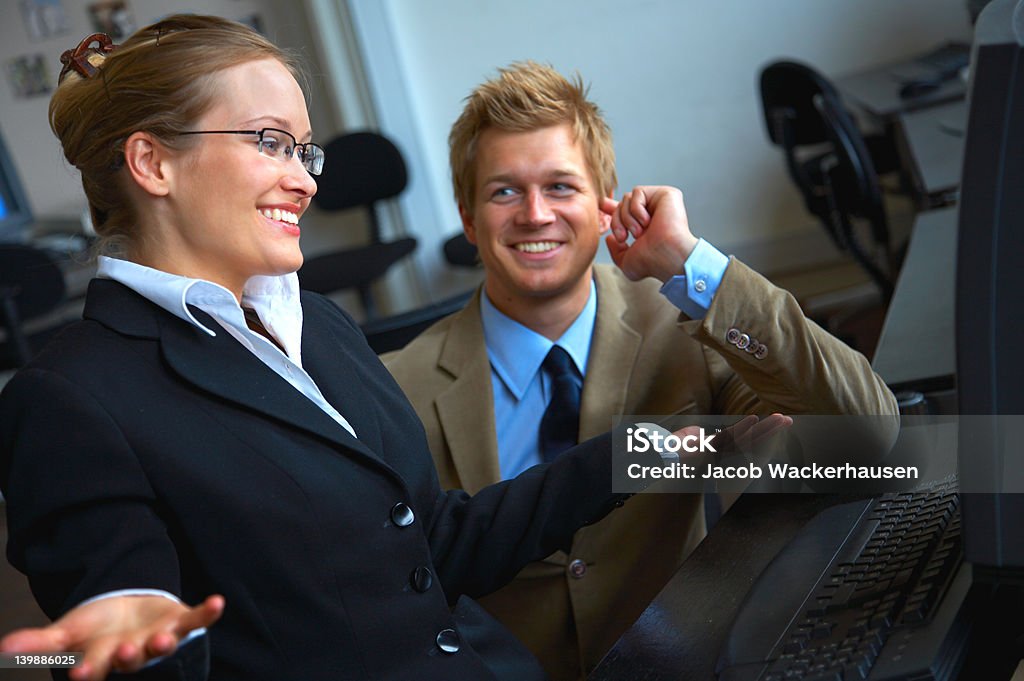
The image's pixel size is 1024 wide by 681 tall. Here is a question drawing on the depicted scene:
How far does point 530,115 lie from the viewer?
168 cm

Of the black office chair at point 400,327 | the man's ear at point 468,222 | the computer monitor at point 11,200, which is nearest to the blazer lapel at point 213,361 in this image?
the man's ear at point 468,222

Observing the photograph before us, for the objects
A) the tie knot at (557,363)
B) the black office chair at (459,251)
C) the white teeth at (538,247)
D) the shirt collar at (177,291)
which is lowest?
the black office chair at (459,251)

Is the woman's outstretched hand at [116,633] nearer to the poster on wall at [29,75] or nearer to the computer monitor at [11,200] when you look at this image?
the computer monitor at [11,200]

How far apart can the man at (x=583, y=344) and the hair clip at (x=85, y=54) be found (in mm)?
637

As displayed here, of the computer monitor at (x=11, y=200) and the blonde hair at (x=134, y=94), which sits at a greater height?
the blonde hair at (x=134, y=94)

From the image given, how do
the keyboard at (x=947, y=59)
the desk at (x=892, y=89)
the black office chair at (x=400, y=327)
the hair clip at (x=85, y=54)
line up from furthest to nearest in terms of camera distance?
the keyboard at (x=947, y=59) → the desk at (x=892, y=89) → the black office chair at (x=400, y=327) → the hair clip at (x=85, y=54)

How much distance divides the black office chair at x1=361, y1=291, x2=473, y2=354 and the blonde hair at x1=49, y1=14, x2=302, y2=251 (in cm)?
91

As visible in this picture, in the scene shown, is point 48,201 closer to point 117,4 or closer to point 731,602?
point 117,4

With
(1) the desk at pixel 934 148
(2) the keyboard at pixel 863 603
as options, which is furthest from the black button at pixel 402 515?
(1) the desk at pixel 934 148

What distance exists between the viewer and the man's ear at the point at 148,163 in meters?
1.14

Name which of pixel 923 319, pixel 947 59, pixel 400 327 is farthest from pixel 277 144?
pixel 947 59

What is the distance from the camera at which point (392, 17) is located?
5.03m

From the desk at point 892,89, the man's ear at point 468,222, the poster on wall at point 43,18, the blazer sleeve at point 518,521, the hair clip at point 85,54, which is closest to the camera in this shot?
the hair clip at point 85,54

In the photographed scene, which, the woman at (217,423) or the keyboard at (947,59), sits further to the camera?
the keyboard at (947,59)
